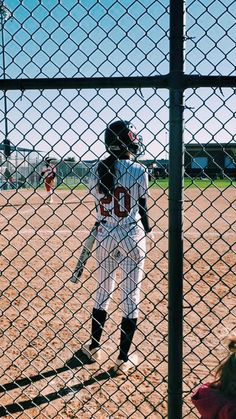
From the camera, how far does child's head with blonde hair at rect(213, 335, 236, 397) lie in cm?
176

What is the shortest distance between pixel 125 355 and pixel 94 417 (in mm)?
656

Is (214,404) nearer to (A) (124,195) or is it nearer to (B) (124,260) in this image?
(B) (124,260)

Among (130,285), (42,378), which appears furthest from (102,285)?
(42,378)

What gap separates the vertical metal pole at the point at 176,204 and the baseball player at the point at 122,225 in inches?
41.2

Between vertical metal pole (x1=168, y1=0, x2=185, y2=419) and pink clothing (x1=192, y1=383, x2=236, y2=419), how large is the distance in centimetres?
30

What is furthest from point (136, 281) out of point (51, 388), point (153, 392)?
point (51, 388)

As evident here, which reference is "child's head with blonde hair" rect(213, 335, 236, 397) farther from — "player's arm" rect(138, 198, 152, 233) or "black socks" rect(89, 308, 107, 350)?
"black socks" rect(89, 308, 107, 350)

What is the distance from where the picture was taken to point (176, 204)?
200 cm

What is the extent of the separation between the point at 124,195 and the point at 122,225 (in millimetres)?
240

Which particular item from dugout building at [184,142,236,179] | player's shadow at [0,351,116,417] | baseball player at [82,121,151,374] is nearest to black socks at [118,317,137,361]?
baseball player at [82,121,151,374]

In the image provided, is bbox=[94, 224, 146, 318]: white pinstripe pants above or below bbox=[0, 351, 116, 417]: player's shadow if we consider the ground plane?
above

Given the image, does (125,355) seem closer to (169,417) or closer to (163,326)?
(163,326)

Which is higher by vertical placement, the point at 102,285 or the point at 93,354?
the point at 102,285

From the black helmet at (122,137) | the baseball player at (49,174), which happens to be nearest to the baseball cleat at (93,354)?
the baseball player at (49,174)
